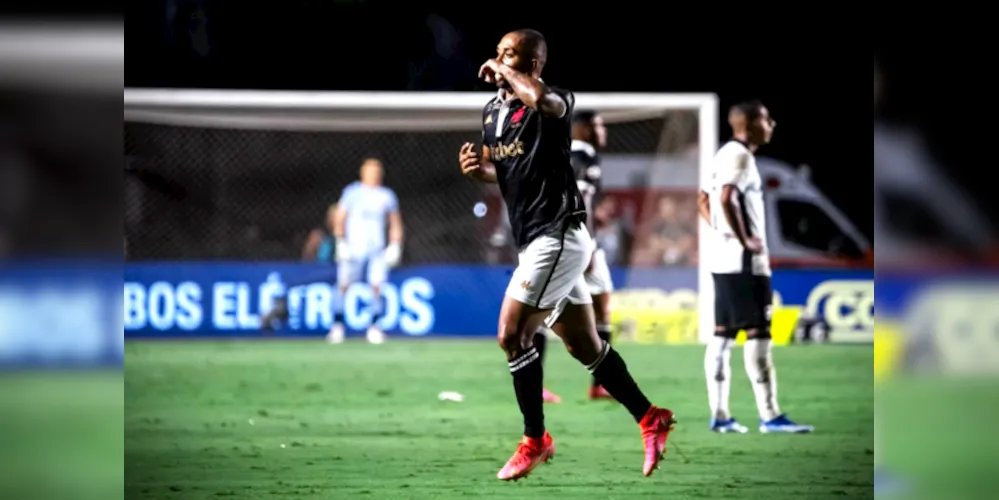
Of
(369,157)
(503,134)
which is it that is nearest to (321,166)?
(369,157)

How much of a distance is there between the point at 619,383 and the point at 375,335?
5555 mm

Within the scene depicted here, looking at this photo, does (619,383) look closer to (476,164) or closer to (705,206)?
(476,164)

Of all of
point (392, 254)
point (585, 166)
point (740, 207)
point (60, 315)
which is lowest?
point (60, 315)

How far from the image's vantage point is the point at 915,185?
307 centimetres

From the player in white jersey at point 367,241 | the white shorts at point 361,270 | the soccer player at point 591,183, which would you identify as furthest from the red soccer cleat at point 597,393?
the white shorts at point 361,270

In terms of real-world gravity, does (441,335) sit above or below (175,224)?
below

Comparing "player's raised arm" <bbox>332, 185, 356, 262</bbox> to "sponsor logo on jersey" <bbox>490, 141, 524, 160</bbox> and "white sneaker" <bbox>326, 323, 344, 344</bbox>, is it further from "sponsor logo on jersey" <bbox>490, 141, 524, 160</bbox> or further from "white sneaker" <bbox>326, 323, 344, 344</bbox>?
"sponsor logo on jersey" <bbox>490, 141, 524, 160</bbox>

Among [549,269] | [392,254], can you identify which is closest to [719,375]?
[549,269]

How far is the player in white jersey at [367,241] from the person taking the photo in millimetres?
9812

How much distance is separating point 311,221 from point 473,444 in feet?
19.7

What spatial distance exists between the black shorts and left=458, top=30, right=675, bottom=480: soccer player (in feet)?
4.41

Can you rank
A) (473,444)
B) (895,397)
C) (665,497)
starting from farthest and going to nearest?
(473,444) → (665,497) → (895,397)

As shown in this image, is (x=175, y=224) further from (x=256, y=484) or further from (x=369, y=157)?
(x=256, y=484)

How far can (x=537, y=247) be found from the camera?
408cm
